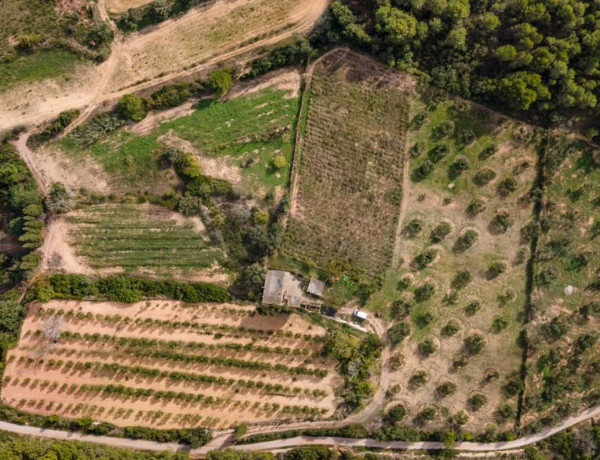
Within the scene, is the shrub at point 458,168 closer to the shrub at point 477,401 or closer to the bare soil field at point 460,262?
the bare soil field at point 460,262

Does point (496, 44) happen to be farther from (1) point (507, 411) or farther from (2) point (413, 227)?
(1) point (507, 411)

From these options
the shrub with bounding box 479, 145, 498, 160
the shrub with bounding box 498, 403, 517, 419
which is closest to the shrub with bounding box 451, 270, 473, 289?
the shrub with bounding box 479, 145, 498, 160

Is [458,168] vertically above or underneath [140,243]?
above

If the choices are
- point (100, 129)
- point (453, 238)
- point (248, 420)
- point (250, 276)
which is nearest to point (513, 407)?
point (453, 238)

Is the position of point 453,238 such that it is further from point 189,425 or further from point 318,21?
point 189,425

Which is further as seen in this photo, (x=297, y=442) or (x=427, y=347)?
(x=427, y=347)

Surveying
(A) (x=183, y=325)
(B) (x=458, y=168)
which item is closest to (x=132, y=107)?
(A) (x=183, y=325)

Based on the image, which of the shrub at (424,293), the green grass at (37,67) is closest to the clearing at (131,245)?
the green grass at (37,67)
